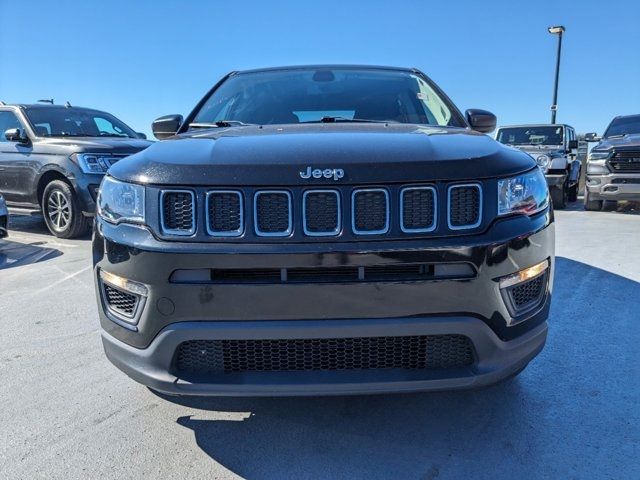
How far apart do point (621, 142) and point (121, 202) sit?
959 cm

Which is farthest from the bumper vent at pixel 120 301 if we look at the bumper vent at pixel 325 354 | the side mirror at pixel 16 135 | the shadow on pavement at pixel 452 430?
the side mirror at pixel 16 135

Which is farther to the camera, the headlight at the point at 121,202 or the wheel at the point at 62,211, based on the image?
the wheel at the point at 62,211

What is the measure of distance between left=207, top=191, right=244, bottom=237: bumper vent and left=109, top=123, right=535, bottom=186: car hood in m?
0.04

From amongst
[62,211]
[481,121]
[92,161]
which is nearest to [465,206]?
[481,121]

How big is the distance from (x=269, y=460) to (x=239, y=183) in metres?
1.09

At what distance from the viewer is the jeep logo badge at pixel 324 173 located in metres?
1.71

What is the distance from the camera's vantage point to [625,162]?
8.83 metres

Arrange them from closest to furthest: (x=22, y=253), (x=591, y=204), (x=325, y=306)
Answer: (x=325, y=306) < (x=22, y=253) < (x=591, y=204)

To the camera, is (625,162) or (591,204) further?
(591,204)

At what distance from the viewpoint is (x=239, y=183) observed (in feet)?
5.61

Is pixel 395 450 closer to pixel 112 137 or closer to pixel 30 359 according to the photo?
pixel 30 359

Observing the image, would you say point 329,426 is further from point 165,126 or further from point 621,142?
point 621,142

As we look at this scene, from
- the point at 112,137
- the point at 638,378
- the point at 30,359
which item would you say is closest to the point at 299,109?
the point at 30,359

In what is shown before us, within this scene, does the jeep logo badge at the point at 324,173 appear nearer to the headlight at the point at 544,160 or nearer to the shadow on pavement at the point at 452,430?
the shadow on pavement at the point at 452,430
